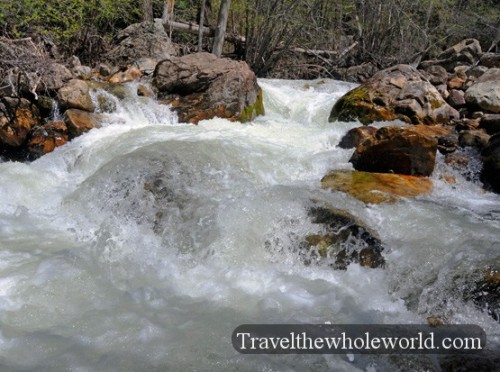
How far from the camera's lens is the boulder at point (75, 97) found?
21.8 feet

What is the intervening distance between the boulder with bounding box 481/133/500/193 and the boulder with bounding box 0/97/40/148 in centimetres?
634

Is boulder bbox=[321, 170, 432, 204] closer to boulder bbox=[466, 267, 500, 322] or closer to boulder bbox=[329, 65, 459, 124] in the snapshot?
boulder bbox=[466, 267, 500, 322]

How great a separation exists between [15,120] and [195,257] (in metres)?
4.07

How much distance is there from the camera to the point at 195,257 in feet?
12.7

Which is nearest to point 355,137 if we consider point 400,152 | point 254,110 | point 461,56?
point 400,152

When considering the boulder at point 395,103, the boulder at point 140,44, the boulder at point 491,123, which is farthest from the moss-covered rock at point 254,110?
the boulder at point 491,123

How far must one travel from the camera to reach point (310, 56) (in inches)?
524

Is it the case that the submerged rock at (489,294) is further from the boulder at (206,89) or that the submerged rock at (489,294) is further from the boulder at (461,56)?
the boulder at (461,56)

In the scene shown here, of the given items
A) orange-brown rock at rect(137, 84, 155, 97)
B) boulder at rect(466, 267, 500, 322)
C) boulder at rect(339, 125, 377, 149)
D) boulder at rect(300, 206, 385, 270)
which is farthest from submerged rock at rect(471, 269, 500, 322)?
orange-brown rock at rect(137, 84, 155, 97)

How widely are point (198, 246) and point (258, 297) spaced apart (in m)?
0.86

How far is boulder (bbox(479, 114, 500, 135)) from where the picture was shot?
6828 millimetres

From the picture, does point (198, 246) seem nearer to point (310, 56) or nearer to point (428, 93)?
point (428, 93)

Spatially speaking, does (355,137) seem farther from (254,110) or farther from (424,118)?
(254,110)

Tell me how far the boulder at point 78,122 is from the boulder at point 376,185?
3.61m
